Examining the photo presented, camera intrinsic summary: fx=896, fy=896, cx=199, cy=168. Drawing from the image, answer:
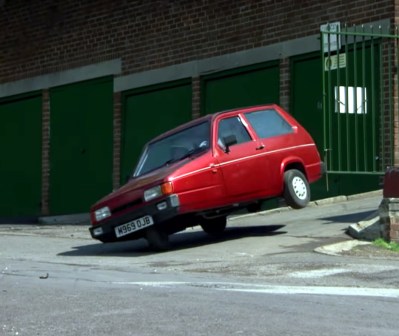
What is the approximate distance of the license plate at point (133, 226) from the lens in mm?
12230

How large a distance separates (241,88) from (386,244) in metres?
7.45

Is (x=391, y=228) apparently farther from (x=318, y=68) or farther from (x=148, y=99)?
(x=148, y=99)

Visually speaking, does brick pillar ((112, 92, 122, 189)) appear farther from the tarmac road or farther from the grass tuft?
the grass tuft

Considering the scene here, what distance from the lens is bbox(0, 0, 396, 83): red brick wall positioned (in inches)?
688

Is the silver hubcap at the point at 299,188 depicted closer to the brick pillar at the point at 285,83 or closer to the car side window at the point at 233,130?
the car side window at the point at 233,130

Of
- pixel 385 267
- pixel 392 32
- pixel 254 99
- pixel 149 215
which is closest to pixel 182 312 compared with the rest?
pixel 385 267

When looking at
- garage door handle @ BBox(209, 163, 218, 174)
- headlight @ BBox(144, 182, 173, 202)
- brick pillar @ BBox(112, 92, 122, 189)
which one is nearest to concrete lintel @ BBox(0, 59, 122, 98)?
brick pillar @ BBox(112, 92, 122, 189)

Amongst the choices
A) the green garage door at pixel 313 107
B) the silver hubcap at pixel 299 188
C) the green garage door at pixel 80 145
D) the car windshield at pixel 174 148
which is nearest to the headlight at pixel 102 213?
the car windshield at pixel 174 148

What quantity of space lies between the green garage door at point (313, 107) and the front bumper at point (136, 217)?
5.50 m

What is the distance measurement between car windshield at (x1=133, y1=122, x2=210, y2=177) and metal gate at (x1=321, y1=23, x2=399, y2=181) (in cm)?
216

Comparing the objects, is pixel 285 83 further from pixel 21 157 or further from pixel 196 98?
pixel 21 157

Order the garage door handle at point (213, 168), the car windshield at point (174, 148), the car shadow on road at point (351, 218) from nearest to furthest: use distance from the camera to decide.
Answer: the garage door handle at point (213, 168), the car windshield at point (174, 148), the car shadow on road at point (351, 218)

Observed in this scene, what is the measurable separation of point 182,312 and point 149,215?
4718 millimetres

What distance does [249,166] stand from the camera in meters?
12.6
